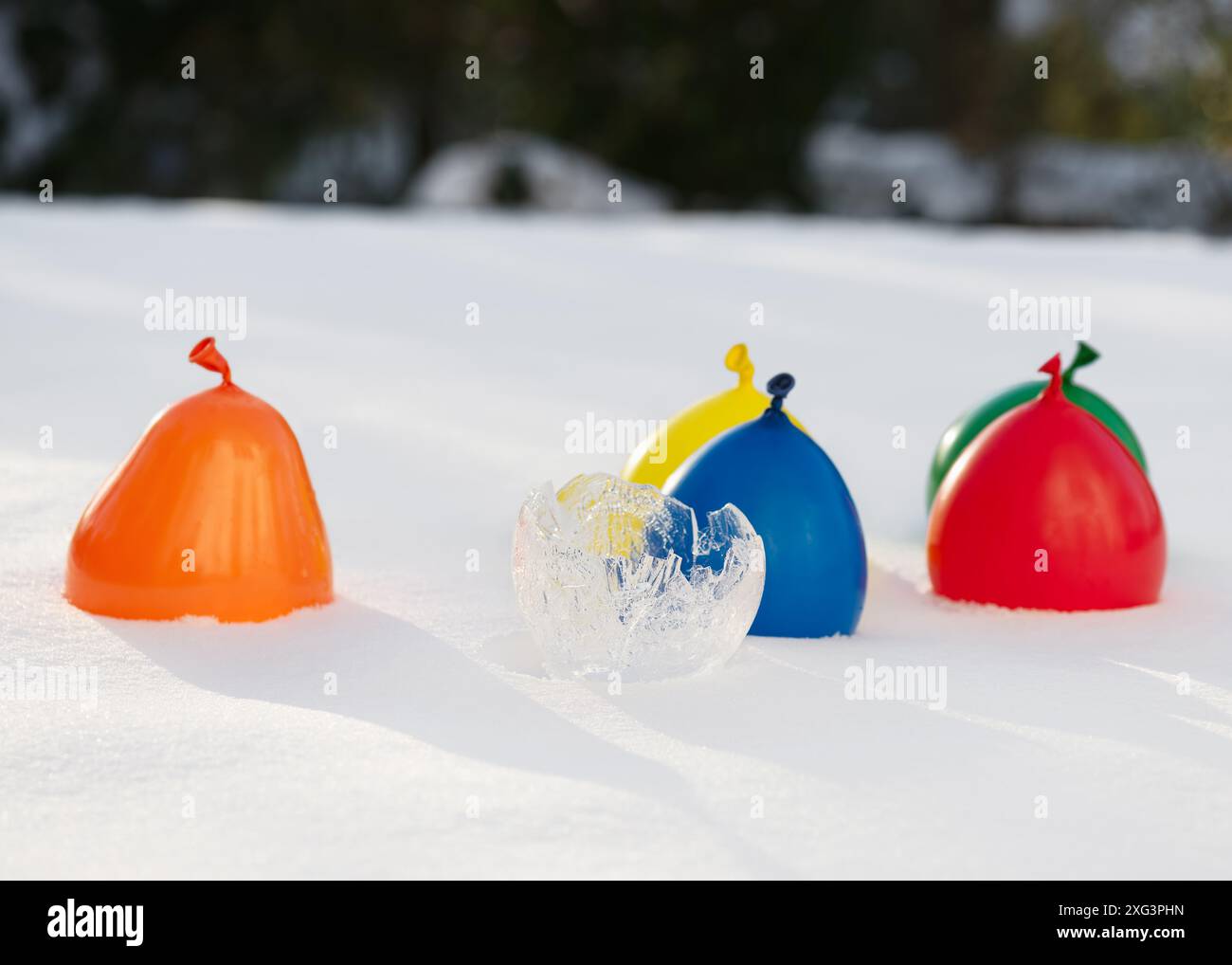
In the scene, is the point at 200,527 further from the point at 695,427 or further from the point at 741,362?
the point at 741,362

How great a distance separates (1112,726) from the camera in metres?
2.19

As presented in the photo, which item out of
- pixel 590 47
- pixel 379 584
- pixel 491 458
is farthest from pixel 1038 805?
pixel 590 47

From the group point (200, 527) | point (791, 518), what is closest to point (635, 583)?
point (791, 518)

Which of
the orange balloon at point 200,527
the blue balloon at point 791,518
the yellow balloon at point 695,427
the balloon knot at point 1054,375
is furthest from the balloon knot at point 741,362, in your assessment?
the orange balloon at point 200,527

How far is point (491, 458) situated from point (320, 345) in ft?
5.60

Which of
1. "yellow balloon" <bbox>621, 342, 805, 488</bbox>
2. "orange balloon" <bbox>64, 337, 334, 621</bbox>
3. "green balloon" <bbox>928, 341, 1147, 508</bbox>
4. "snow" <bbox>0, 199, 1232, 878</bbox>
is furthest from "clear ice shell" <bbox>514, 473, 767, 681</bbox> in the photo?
"green balloon" <bbox>928, 341, 1147, 508</bbox>

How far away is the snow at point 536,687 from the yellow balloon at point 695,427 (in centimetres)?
35

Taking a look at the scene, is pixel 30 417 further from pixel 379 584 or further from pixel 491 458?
pixel 379 584

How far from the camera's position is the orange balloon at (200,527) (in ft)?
8.27

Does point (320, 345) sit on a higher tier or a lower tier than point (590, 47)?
lower

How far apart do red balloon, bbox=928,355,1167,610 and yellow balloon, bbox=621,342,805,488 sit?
474 mm

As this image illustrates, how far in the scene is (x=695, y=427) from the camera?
9.89 ft

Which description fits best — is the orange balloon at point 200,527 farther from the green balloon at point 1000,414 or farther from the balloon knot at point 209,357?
the green balloon at point 1000,414

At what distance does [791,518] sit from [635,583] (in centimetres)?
34
